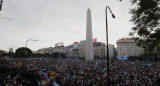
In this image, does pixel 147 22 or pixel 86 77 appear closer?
pixel 147 22

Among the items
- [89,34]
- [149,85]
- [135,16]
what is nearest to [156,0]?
[135,16]

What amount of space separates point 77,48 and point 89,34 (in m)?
101

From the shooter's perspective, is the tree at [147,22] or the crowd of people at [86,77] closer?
the tree at [147,22]

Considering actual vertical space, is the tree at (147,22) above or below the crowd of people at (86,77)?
above

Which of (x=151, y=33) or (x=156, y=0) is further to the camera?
(x=151, y=33)

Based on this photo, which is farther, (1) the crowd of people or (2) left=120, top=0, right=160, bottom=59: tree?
(1) the crowd of people

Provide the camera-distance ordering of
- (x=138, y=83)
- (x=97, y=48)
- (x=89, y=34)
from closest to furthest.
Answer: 1. (x=138, y=83)
2. (x=89, y=34)
3. (x=97, y=48)

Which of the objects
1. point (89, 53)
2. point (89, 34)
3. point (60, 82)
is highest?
point (89, 34)

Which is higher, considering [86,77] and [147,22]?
[147,22]

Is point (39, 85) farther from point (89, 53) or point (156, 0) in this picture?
point (89, 53)

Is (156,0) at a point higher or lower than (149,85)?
higher

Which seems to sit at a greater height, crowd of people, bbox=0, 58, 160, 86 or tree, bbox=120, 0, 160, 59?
tree, bbox=120, 0, 160, 59

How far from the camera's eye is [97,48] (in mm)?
148875

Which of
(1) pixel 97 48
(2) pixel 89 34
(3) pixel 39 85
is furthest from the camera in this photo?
(1) pixel 97 48
